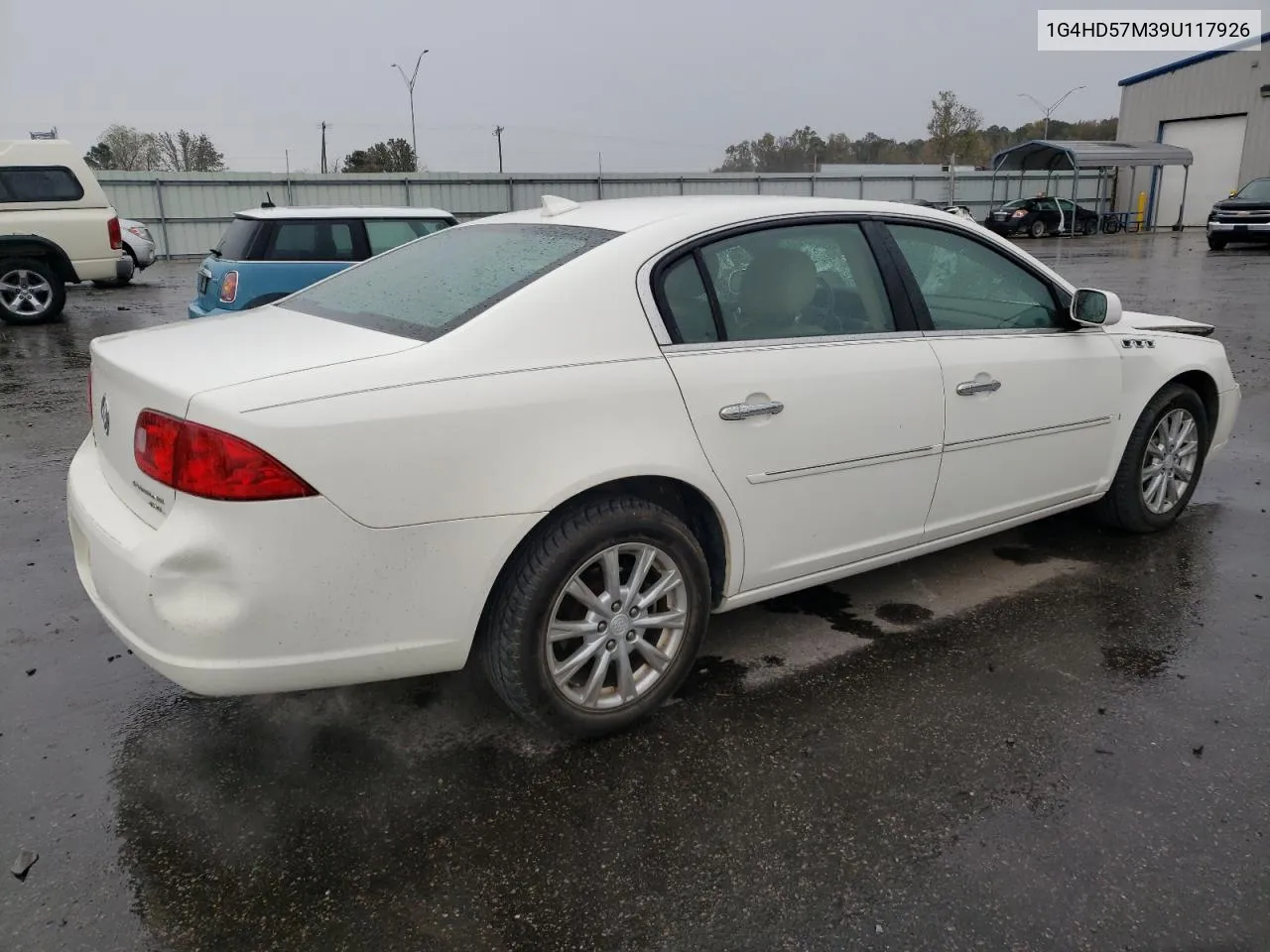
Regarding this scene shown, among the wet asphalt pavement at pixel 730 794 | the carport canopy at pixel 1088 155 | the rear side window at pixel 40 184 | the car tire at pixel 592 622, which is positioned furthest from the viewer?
the carport canopy at pixel 1088 155

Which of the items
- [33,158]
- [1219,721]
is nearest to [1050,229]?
[33,158]

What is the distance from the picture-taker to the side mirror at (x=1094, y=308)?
3961 mm

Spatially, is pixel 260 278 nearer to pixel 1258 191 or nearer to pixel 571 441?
pixel 571 441

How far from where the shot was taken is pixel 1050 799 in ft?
8.64

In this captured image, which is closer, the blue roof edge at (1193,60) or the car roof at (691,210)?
the car roof at (691,210)

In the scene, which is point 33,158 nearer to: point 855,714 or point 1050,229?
point 855,714

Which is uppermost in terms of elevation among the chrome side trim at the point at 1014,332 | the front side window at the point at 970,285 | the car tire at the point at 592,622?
the front side window at the point at 970,285

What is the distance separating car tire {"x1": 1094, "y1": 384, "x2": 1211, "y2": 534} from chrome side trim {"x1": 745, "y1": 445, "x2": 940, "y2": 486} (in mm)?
1449

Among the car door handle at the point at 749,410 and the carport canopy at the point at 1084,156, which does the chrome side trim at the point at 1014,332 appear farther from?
the carport canopy at the point at 1084,156

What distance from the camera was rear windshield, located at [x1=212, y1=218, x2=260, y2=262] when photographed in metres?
8.61

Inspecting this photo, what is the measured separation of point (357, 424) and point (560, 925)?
1.27m

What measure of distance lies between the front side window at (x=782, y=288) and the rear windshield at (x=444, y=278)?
333 mm

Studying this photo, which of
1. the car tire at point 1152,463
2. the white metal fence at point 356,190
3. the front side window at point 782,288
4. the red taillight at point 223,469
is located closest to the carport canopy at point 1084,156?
the white metal fence at point 356,190

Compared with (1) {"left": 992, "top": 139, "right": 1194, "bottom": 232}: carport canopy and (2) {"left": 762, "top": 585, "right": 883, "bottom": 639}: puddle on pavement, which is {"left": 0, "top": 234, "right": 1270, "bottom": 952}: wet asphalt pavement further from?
(1) {"left": 992, "top": 139, "right": 1194, "bottom": 232}: carport canopy
